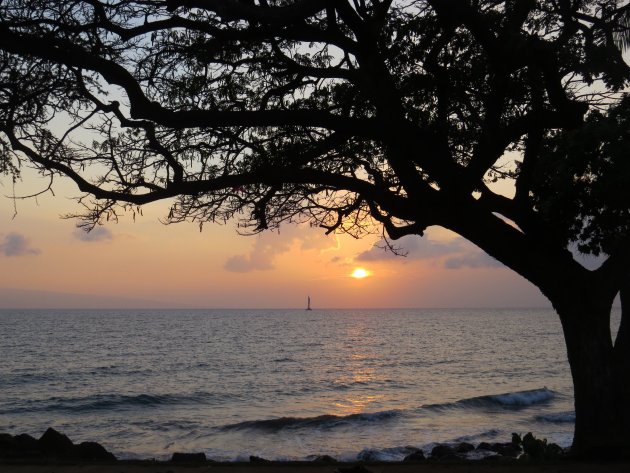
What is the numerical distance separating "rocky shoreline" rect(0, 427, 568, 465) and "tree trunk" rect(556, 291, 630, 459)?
2.11 ft

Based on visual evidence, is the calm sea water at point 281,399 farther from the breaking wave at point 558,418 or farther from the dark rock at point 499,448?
the dark rock at point 499,448

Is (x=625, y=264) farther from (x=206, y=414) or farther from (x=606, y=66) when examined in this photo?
(x=206, y=414)

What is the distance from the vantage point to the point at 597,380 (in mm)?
9000

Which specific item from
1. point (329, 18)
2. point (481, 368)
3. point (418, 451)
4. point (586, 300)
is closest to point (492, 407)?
point (418, 451)

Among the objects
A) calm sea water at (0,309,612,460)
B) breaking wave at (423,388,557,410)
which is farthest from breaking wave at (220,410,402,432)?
breaking wave at (423,388,557,410)

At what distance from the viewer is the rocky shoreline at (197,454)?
1005cm

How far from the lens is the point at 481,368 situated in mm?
47688

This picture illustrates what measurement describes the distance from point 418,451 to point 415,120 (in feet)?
38.6

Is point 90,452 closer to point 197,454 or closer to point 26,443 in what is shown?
point 26,443

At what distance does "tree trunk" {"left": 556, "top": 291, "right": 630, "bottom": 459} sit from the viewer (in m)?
8.92

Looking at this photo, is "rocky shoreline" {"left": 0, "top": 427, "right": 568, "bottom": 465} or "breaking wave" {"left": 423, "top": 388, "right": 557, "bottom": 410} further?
"breaking wave" {"left": 423, "top": 388, "right": 557, "bottom": 410}

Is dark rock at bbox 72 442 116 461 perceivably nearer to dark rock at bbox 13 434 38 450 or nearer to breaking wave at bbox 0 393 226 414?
dark rock at bbox 13 434 38 450

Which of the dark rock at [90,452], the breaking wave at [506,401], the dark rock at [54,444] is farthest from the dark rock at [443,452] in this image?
the breaking wave at [506,401]

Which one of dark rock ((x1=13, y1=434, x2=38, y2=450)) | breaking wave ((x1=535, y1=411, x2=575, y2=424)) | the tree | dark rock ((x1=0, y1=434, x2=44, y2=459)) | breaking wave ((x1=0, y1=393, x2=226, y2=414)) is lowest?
breaking wave ((x1=0, y1=393, x2=226, y2=414))
